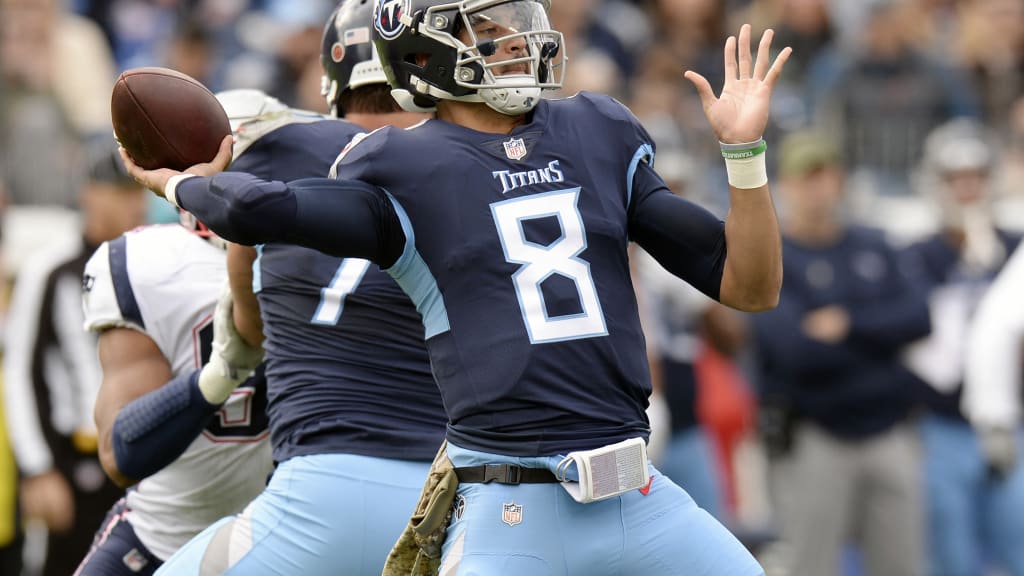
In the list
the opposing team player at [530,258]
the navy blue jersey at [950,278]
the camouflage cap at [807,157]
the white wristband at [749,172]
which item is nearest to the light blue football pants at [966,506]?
the navy blue jersey at [950,278]

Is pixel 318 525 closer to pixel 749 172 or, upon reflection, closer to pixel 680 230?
pixel 680 230

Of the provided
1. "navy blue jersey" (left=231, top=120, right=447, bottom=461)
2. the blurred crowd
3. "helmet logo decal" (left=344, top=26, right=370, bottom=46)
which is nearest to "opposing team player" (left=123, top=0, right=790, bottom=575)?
"navy blue jersey" (left=231, top=120, right=447, bottom=461)

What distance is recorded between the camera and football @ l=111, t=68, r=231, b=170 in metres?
3.50

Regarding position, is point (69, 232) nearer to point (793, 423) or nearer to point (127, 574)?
point (793, 423)

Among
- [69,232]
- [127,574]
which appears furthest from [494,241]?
[69,232]

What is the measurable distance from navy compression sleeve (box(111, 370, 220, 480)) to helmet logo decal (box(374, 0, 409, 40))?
3.59 ft

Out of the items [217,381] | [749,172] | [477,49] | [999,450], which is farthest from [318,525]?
[999,450]

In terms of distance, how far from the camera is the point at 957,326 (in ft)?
26.9

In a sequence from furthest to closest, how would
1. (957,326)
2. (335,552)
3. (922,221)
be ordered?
(922,221) < (957,326) < (335,552)

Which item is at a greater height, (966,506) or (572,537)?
(572,537)

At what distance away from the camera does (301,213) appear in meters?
3.16

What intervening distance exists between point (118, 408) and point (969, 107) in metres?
8.30

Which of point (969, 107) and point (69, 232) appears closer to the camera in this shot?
point (69, 232)

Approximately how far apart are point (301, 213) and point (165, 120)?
53 cm
